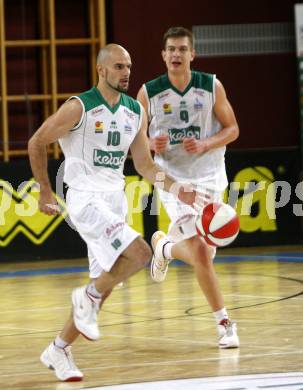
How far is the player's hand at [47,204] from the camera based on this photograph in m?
6.25

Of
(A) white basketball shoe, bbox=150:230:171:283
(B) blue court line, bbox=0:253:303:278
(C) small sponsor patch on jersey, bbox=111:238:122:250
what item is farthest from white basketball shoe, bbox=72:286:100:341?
(B) blue court line, bbox=0:253:303:278

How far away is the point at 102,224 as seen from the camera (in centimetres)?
630

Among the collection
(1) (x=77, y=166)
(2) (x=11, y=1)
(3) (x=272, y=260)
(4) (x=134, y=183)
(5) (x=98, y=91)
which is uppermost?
(2) (x=11, y=1)

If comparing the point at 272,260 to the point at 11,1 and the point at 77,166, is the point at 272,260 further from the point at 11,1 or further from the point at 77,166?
the point at 77,166

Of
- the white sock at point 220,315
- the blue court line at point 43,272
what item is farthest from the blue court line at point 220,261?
the white sock at point 220,315

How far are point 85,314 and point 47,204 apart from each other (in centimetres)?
67

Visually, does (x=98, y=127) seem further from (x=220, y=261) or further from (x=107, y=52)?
(x=220, y=261)

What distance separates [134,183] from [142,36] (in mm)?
3587

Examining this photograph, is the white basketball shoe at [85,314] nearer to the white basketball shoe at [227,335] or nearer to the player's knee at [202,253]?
the white basketball shoe at [227,335]

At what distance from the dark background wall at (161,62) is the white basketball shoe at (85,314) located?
31.3ft

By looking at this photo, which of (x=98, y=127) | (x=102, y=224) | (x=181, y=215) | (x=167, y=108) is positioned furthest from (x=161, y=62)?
(x=102, y=224)

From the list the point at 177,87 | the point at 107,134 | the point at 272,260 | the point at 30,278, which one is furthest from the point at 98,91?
the point at 272,260

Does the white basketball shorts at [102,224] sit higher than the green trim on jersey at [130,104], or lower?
lower

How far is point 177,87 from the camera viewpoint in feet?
25.7
